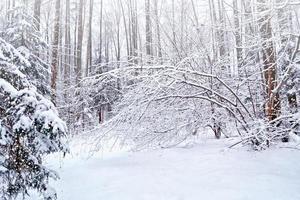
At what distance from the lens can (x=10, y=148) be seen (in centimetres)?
501

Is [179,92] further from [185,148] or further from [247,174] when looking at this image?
[247,174]

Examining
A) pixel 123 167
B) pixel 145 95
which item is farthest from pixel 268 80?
pixel 123 167

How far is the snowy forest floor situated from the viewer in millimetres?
5723

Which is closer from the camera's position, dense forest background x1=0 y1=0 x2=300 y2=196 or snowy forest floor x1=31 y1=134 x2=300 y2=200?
dense forest background x1=0 y1=0 x2=300 y2=196

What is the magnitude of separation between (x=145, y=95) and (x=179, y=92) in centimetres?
101

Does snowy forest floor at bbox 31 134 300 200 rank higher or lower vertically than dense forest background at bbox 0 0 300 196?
lower

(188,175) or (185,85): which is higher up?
(185,85)

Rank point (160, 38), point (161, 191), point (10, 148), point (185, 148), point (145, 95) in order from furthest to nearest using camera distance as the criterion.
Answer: point (160, 38), point (185, 148), point (145, 95), point (161, 191), point (10, 148)

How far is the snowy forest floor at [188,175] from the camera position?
18.8 feet

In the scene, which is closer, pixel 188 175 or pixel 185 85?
pixel 188 175

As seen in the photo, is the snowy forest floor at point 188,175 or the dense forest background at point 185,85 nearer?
the dense forest background at point 185,85

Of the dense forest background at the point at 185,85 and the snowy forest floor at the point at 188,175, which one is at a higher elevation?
the dense forest background at the point at 185,85

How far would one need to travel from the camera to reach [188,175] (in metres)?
6.75

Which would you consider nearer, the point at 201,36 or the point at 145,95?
the point at 145,95
